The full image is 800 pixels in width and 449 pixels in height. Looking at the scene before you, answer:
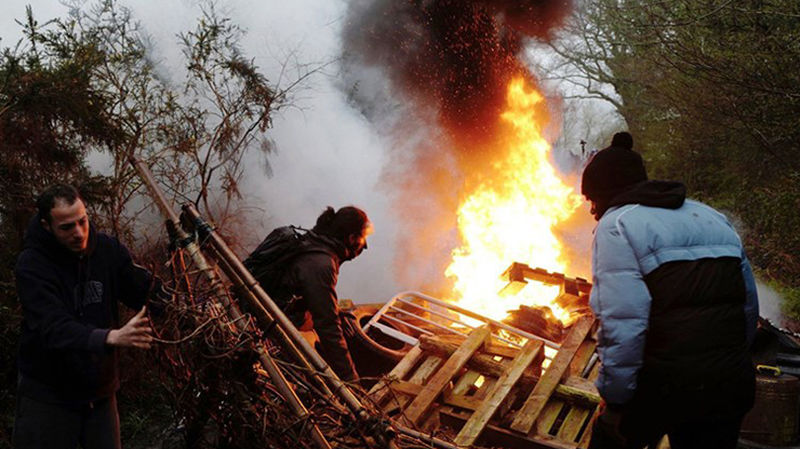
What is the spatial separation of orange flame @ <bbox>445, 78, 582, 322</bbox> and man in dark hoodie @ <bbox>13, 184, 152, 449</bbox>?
4.46m

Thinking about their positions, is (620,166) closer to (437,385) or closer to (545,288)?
(437,385)

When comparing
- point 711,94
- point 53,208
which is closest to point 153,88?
point 53,208

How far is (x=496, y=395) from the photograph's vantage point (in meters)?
4.02

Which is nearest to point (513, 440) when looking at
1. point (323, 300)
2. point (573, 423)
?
point (573, 423)

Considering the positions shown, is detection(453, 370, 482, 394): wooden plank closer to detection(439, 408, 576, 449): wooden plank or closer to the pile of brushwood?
detection(439, 408, 576, 449): wooden plank

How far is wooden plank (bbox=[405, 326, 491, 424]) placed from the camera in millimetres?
4033

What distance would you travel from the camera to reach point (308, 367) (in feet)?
8.55

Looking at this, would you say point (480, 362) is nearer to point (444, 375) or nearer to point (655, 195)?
point (444, 375)

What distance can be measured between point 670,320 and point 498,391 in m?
1.85

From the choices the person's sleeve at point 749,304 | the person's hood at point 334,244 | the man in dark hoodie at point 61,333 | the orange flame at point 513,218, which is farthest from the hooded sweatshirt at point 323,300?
the orange flame at point 513,218

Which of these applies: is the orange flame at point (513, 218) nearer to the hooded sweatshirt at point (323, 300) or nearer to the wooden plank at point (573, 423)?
the wooden plank at point (573, 423)

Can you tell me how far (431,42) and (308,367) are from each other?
939 centimetres

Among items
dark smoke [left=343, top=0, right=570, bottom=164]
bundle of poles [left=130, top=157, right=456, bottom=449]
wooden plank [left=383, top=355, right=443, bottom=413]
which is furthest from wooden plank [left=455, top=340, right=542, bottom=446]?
dark smoke [left=343, top=0, right=570, bottom=164]

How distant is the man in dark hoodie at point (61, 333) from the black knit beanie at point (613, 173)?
7.13 feet
